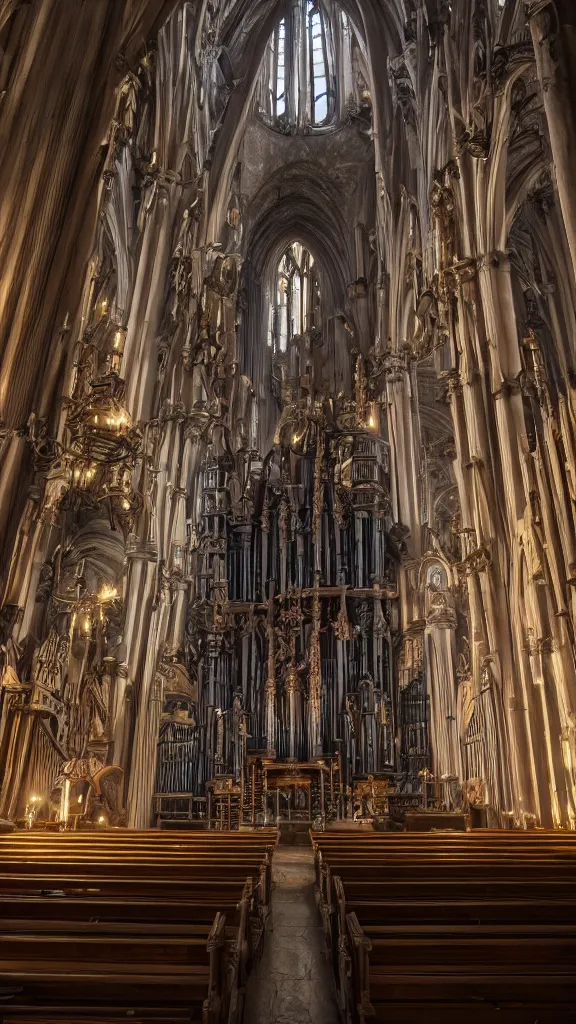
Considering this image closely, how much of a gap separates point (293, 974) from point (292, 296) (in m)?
35.8

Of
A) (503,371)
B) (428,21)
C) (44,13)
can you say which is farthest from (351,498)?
(44,13)

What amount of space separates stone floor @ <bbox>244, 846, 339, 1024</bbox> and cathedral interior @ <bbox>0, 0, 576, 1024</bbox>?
0.15 ft

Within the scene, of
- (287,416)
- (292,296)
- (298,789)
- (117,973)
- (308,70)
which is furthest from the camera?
(292,296)

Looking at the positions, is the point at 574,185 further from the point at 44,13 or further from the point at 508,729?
the point at 44,13


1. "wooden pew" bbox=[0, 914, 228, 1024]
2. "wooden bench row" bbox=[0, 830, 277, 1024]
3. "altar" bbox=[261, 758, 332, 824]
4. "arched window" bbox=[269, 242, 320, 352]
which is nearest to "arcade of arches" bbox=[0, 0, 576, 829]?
"altar" bbox=[261, 758, 332, 824]

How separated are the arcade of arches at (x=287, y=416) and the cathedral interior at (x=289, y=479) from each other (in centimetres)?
9

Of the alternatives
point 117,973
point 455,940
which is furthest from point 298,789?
point 117,973

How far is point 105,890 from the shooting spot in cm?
447

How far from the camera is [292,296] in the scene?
125 feet

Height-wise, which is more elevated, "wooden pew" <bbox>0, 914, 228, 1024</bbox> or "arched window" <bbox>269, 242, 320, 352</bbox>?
"arched window" <bbox>269, 242, 320, 352</bbox>

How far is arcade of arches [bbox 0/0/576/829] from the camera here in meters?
12.8

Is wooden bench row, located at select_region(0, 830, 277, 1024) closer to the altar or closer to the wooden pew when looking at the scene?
the wooden pew

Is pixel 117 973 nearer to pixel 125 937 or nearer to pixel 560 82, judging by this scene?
pixel 125 937

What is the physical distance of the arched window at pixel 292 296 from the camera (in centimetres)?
3719
